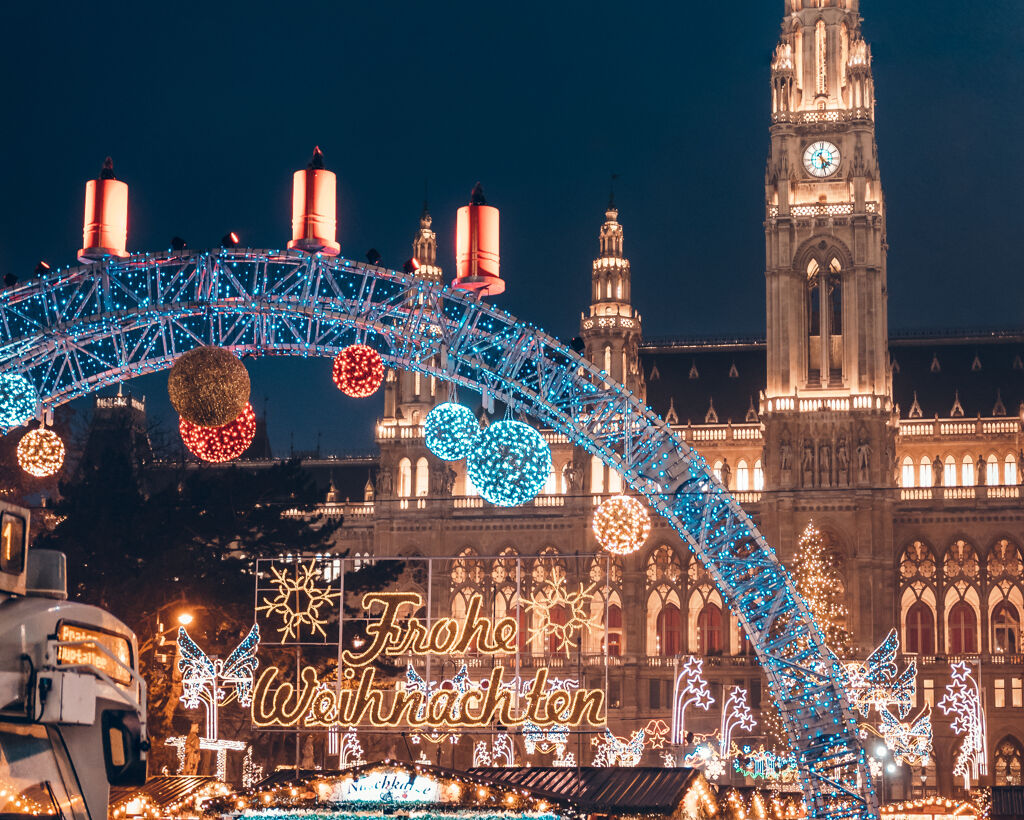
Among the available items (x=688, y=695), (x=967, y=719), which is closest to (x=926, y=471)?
(x=967, y=719)

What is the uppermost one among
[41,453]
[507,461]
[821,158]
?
[821,158]

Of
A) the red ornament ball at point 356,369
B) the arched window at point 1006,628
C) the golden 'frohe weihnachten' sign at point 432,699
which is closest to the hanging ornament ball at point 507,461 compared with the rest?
the red ornament ball at point 356,369

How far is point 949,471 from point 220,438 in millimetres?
51269

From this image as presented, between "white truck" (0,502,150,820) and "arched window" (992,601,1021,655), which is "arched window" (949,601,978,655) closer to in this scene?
"arched window" (992,601,1021,655)

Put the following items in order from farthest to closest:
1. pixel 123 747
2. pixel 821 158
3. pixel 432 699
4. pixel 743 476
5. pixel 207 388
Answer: pixel 743 476 → pixel 821 158 → pixel 432 699 → pixel 207 388 → pixel 123 747

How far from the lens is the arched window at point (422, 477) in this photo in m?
75.2

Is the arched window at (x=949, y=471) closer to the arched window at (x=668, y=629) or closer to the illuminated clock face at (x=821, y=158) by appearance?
the arched window at (x=668, y=629)

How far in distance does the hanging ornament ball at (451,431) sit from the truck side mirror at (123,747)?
16.6 meters

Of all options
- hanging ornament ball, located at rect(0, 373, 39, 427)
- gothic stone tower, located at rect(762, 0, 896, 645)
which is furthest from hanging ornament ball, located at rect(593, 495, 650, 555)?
gothic stone tower, located at rect(762, 0, 896, 645)

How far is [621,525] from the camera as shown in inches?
1187

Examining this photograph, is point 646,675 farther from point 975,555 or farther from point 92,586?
point 92,586

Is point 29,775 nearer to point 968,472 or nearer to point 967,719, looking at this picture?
point 967,719

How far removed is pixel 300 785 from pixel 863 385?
48.2 m

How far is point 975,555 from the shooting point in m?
68.8
